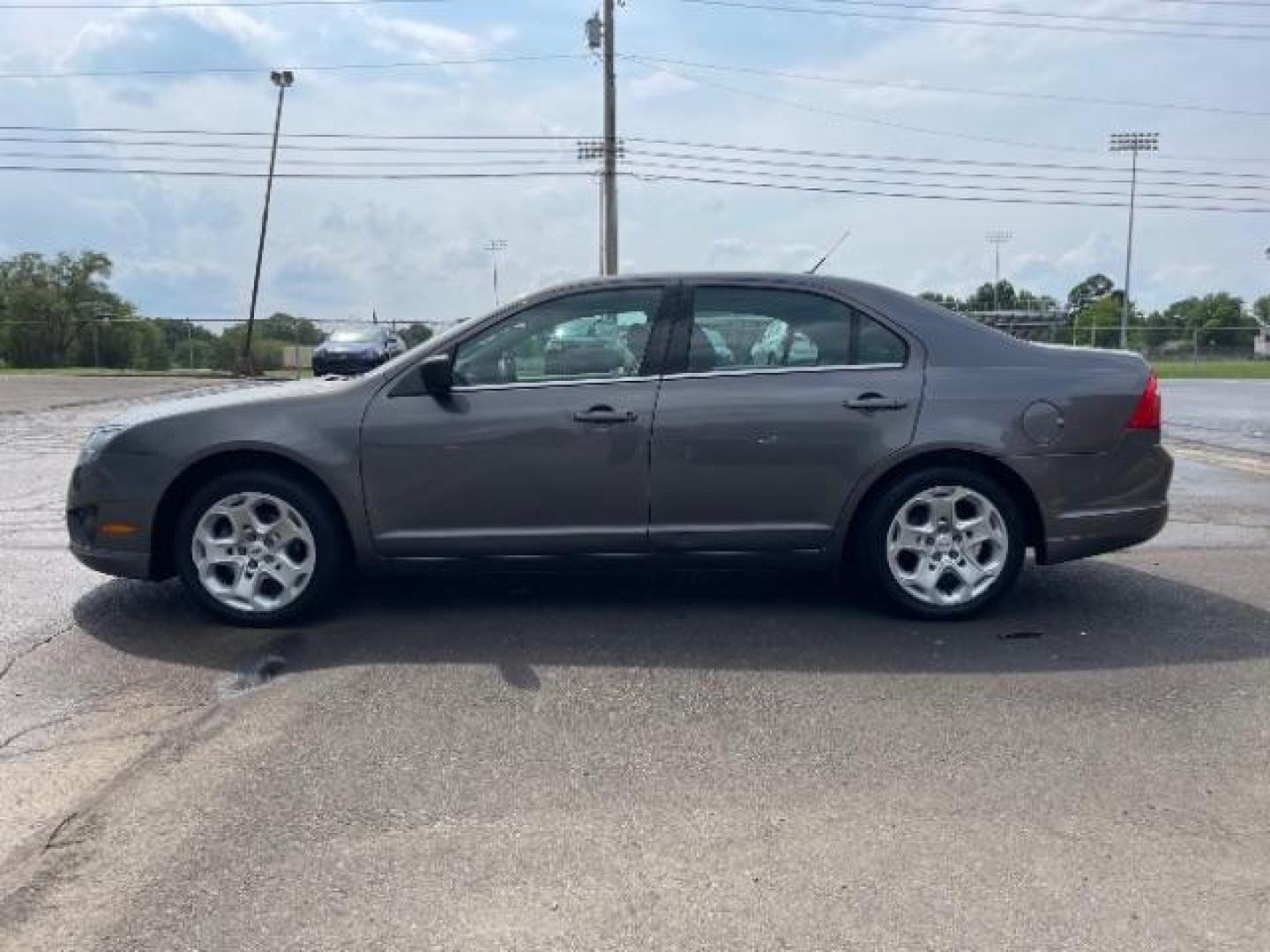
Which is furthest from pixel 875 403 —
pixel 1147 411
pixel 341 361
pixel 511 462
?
pixel 341 361

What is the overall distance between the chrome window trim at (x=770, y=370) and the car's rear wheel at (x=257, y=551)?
5.72ft

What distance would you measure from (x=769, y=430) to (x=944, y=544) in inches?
39.0

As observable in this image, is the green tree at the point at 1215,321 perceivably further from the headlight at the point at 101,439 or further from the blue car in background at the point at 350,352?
the headlight at the point at 101,439

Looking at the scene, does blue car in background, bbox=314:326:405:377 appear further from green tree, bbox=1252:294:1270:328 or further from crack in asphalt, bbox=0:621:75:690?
green tree, bbox=1252:294:1270:328

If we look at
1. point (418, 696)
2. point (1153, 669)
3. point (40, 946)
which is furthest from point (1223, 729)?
point (40, 946)

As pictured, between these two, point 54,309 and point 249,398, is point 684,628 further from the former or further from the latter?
point 54,309

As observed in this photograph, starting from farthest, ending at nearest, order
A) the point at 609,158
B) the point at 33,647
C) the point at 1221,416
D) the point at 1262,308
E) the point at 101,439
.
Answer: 1. the point at 1262,308
2. the point at 609,158
3. the point at 1221,416
4. the point at 101,439
5. the point at 33,647

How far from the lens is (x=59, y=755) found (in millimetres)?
3945

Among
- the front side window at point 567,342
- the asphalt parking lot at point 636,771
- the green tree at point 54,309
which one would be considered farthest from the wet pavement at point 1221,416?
the green tree at point 54,309

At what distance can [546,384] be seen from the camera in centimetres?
538

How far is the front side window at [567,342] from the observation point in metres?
5.41

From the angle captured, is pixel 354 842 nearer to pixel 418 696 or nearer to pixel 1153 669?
pixel 418 696

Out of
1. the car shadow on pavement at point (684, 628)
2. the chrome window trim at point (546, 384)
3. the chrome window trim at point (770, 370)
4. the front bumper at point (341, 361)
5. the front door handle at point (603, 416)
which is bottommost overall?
the car shadow on pavement at point (684, 628)

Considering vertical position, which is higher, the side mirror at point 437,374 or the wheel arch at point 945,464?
the side mirror at point 437,374
